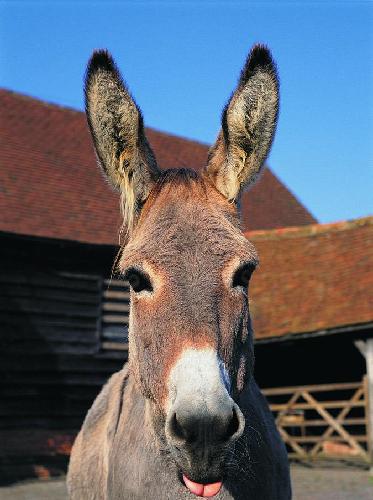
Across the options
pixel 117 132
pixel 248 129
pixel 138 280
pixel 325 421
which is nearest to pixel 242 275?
pixel 138 280

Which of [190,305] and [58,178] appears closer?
[190,305]

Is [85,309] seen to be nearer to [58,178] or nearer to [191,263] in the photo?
[58,178]

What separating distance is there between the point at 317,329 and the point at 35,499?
22.6 ft

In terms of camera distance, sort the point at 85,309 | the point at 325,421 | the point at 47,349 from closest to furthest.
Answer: the point at 47,349
the point at 325,421
the point at 85,309

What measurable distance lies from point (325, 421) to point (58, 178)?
943cm

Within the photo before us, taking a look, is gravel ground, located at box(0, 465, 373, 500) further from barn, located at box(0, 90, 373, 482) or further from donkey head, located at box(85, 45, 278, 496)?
donkey head, located at box(85, 45, 278, 496)

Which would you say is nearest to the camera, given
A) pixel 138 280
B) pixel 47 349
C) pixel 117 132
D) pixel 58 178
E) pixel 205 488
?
pixel 205 488

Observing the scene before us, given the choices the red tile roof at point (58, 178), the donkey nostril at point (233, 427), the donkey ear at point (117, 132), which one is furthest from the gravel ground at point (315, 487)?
the donkey nostril at point (233, 427)

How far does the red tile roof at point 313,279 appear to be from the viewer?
47.3 ft

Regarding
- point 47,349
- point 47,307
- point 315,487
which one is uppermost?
point 47,307

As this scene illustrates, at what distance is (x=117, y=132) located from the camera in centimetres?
306

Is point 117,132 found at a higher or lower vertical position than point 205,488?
higher

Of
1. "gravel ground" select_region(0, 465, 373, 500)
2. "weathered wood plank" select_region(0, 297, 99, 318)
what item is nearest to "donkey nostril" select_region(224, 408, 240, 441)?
"gravel ground" select_region(0, 465, 373, 500)

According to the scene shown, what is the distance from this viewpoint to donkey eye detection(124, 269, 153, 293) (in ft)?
8.69
